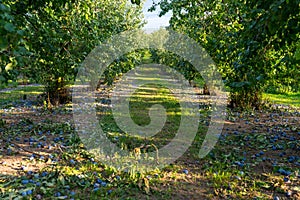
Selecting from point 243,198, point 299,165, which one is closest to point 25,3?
point 243,198

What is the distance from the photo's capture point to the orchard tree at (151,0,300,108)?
3.57 metres

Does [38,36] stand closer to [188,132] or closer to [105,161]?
[105,161]

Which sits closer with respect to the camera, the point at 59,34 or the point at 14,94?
the point at 59,34

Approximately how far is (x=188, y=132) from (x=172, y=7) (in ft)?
13.7

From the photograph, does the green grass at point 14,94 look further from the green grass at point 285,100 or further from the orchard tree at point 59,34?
the green grass at point 285,100

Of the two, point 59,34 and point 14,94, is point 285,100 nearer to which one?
point 59,34

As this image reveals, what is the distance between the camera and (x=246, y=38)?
4.04 metres

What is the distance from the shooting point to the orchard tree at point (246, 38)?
11.7 ft

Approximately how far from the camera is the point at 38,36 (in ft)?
15.2

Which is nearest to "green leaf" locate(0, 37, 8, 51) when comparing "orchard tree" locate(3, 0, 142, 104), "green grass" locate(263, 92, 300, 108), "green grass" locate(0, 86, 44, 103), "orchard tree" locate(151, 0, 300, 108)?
"orchard tree" locate(3, 0, 142, 104)

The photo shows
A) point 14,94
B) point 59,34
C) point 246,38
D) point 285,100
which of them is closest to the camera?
→ point 246,38

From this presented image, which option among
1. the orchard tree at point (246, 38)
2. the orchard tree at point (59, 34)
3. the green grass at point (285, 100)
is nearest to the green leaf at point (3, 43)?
the orchard tree at point (59, 34)

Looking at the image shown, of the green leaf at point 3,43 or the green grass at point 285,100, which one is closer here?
the green leaf at point 3,43

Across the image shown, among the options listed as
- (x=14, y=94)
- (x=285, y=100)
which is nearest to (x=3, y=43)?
(x=14, y=94)
